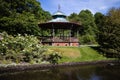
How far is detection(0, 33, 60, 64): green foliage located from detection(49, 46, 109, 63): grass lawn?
2688mm

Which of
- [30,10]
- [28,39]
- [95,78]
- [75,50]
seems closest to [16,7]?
[30,10]

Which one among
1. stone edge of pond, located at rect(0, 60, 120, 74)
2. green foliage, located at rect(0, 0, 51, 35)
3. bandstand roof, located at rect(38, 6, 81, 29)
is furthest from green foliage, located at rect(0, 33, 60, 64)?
bandstand roof, located at rect(38, 6, 81, 29)

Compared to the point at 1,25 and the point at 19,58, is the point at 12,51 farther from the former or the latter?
the point at 1,25

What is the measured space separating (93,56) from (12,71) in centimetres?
1768

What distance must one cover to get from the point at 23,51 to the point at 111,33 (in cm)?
1869

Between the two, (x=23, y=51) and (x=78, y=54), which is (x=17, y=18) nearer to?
(x=23, y=51)

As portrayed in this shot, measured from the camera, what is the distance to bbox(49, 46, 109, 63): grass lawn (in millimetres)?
40250

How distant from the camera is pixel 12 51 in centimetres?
3522

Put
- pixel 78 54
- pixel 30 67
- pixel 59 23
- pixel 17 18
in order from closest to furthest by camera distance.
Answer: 1. pixel 30 67
2. pixel 78 54
3. pixel 17 18
4. pixel 59 23

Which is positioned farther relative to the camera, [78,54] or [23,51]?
[78,54]

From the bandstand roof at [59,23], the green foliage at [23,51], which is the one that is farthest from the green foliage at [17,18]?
the green foliage at [23,51]

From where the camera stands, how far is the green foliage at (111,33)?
44938 millimetres

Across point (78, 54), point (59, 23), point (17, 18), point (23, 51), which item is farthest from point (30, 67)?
point (59, 23)

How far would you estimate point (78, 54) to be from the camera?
4319cm
